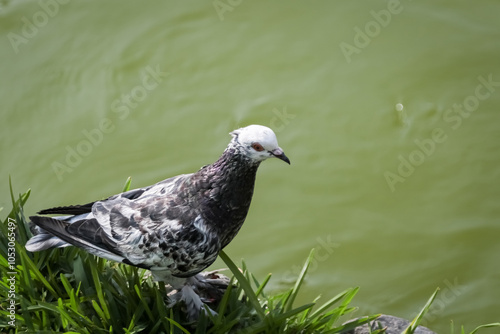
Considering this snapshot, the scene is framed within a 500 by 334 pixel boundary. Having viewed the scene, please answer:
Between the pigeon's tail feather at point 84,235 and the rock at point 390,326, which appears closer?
the pigeon's tail feather at point 84,235

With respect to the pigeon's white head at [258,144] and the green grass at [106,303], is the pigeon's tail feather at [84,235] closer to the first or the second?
the green grass at [106,303]

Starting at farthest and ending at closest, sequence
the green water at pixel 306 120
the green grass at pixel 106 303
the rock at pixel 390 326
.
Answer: the green water at pixel 306 120 < the rock at pixel 390 326 < the green grass at pixel 106 303

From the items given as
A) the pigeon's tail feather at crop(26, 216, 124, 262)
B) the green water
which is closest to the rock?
the green water

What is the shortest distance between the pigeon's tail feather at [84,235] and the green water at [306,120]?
4.80 ft

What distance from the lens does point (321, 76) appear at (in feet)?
19.3

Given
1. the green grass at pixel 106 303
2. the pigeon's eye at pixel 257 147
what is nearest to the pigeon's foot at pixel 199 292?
the green grass at pixel 106 303

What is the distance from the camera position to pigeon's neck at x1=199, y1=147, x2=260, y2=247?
3324 mm

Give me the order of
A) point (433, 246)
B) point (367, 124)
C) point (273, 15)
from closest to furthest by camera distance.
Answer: point (433, 246) → point (367, 124) → point (273, 15)

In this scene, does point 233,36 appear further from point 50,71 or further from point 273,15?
point 50,71

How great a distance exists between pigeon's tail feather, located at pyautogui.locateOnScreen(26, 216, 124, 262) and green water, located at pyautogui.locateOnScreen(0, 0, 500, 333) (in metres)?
1.46

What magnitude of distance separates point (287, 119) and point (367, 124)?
2.27 feet

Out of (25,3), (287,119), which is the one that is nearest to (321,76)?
(287,119)

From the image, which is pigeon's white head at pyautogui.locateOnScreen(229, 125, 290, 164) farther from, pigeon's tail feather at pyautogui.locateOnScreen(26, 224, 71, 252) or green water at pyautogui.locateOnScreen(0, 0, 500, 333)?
green water at pyautogui.locateOnScreen(0, 0, 500, 333)

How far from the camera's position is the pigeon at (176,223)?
3.31 meters
